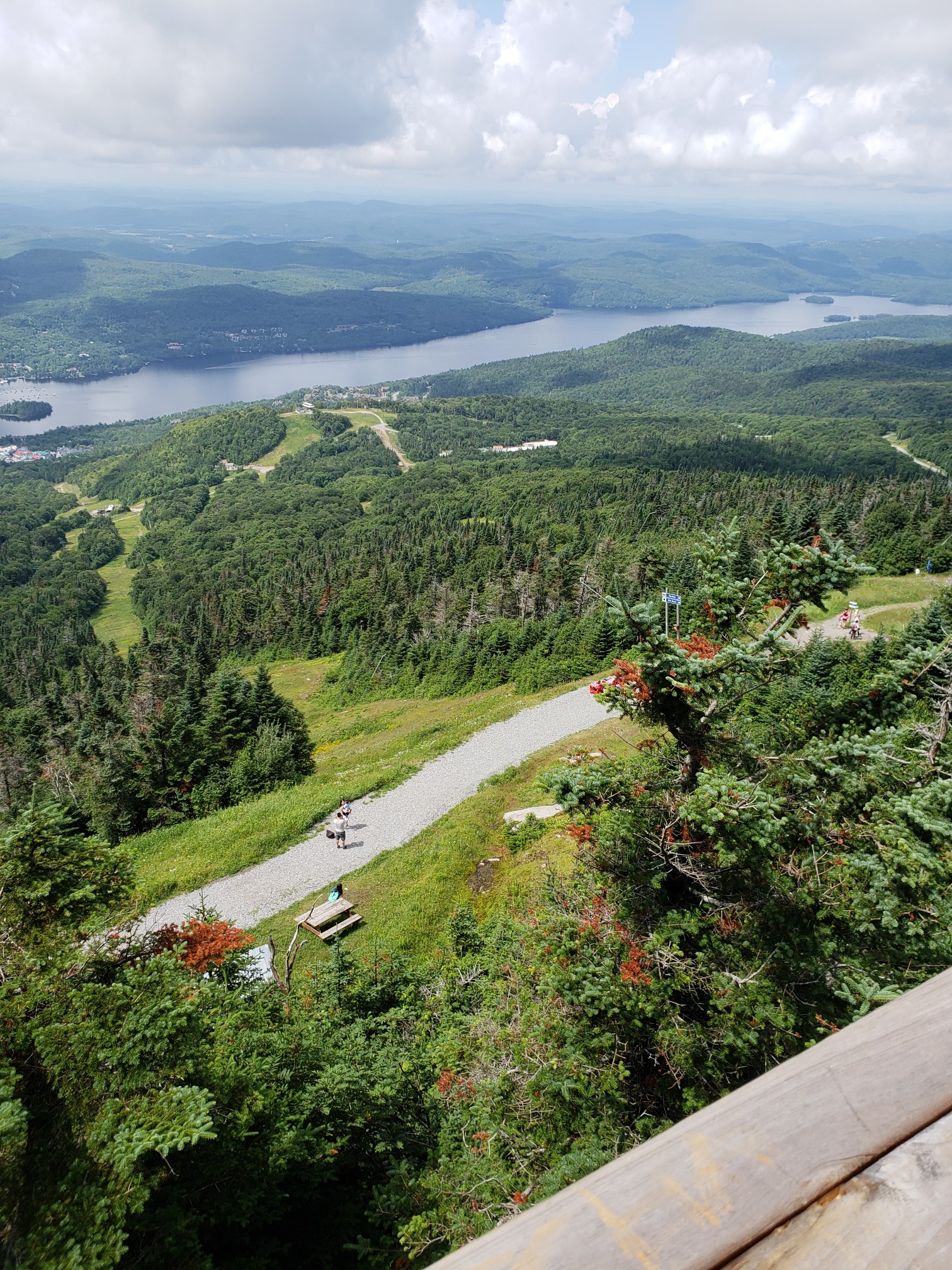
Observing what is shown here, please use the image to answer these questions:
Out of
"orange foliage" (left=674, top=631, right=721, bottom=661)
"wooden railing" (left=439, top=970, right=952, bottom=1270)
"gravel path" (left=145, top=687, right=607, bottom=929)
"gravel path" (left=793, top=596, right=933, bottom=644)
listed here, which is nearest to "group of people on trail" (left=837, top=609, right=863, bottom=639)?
"gravel path" (left=793, top=596, right=933, bottom=644)

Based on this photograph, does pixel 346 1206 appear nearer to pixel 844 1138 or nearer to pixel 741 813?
pixel 741 813

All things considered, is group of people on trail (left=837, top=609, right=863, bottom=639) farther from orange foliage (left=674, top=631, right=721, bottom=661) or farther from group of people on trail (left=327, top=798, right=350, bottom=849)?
orange foliage (left=674, top=631, right=721, bottom=661)

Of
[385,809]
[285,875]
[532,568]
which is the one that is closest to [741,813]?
[285,875]

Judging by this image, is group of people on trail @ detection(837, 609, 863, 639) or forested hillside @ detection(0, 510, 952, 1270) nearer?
forested hillside @ detection(0, 510, 952, 1270)

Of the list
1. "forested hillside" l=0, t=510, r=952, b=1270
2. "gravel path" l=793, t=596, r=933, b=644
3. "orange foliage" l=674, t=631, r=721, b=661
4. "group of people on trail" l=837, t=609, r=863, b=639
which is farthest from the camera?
"gravel path" l=793, t=596, r=933, b=644

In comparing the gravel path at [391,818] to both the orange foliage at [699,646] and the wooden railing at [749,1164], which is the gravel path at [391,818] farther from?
the wooden railing at [749,1164]

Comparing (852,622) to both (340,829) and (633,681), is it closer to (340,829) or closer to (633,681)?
(340,829)
